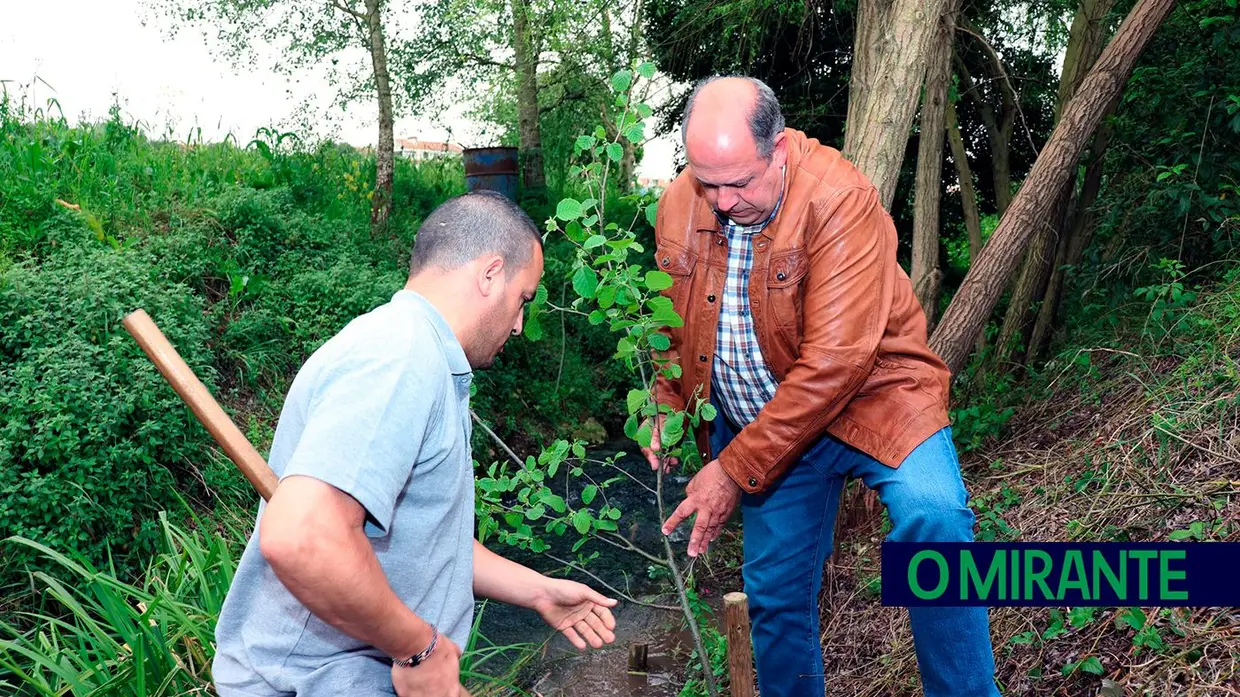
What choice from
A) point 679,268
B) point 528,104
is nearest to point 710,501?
point 679,268

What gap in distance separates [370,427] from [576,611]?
976 mm

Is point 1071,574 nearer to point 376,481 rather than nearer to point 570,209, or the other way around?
point 570,209

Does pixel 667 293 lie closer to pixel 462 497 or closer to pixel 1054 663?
pixel 462 497

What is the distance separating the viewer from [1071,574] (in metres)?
3.37

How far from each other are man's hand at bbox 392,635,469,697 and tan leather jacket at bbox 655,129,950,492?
127 centimetres


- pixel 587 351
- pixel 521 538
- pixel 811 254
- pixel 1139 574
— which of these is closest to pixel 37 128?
pixel 587 351

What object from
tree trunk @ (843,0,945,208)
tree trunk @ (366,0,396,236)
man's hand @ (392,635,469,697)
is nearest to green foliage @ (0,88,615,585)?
tree trunk @ (366,0,396,236)

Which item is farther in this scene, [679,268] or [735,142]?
[679,268]

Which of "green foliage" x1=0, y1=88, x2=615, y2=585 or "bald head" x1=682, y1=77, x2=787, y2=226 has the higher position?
"bald head" x1=682, y1=77, x2=787, y2=226

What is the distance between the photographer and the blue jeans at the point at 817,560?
9.39 ft

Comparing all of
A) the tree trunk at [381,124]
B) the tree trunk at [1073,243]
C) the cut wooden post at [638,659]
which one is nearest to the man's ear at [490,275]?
the cut wooden post at [638,659]

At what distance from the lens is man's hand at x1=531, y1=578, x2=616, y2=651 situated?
7.75ft

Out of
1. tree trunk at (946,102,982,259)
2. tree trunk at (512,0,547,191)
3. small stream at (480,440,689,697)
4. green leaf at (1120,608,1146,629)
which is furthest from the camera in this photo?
tree trunk at (512,0,547,191)

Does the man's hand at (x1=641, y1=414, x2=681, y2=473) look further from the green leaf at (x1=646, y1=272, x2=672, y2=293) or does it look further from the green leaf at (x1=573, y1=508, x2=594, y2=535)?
the green leaf at (x1=646, y1=272, x2=672, y2=293)
